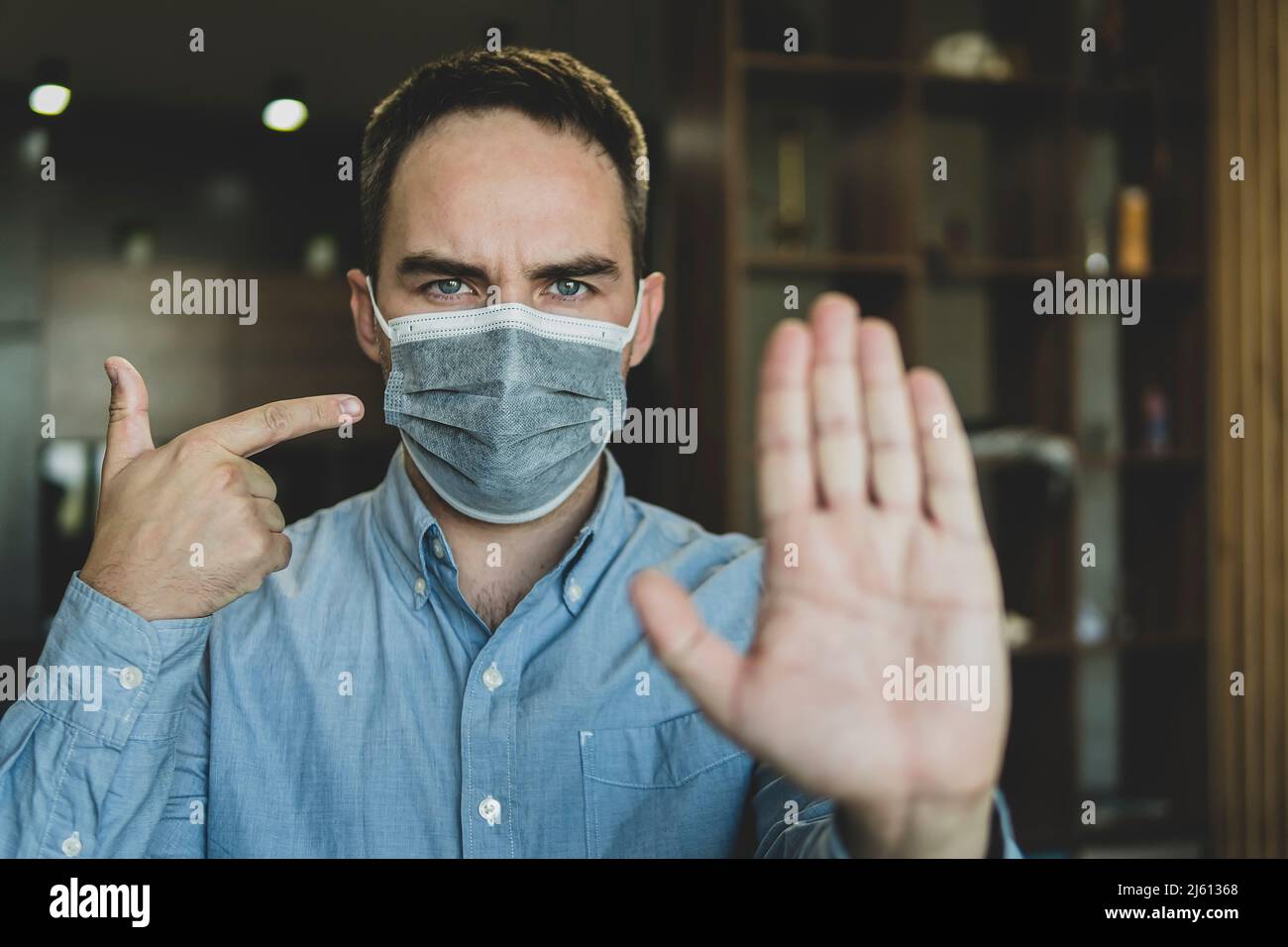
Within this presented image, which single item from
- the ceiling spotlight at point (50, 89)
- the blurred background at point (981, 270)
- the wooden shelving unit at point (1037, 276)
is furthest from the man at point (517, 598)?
the wooden shelving unit at point (1037, 276)

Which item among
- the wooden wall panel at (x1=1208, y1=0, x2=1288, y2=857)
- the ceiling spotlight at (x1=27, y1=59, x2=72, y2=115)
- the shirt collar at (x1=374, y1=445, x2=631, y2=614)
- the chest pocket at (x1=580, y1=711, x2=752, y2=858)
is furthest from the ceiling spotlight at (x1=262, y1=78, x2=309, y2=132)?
the wooden wall panel at (x1=1208, y1=0, x2=1288, y2=857)

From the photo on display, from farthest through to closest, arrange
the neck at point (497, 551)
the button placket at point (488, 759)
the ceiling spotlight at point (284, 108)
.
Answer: the ceiling spotlight at point (284, 108) → the neck at point (497, 551) → the button placket at point (488, 759)

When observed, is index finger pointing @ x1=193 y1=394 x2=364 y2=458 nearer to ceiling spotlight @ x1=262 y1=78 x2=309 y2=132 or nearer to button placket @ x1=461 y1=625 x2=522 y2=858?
button placket @ x1=461 y1=625 x2=522 y2=858

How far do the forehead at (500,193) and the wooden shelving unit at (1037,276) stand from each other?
77cm

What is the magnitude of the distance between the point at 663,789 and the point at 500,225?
65 cm

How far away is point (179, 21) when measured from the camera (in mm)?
1455

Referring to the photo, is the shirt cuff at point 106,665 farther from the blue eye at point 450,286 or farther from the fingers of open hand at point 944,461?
the fingers of open hand at point 944,461

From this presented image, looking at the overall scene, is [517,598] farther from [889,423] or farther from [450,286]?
[889,423]

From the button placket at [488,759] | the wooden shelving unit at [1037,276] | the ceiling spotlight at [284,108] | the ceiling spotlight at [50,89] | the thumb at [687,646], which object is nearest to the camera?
the thumb at [687,646]

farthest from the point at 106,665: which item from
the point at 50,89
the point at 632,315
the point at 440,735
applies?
the point at 50,89

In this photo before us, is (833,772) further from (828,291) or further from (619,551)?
(828,291)

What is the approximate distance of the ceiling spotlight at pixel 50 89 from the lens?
142 centimetres
